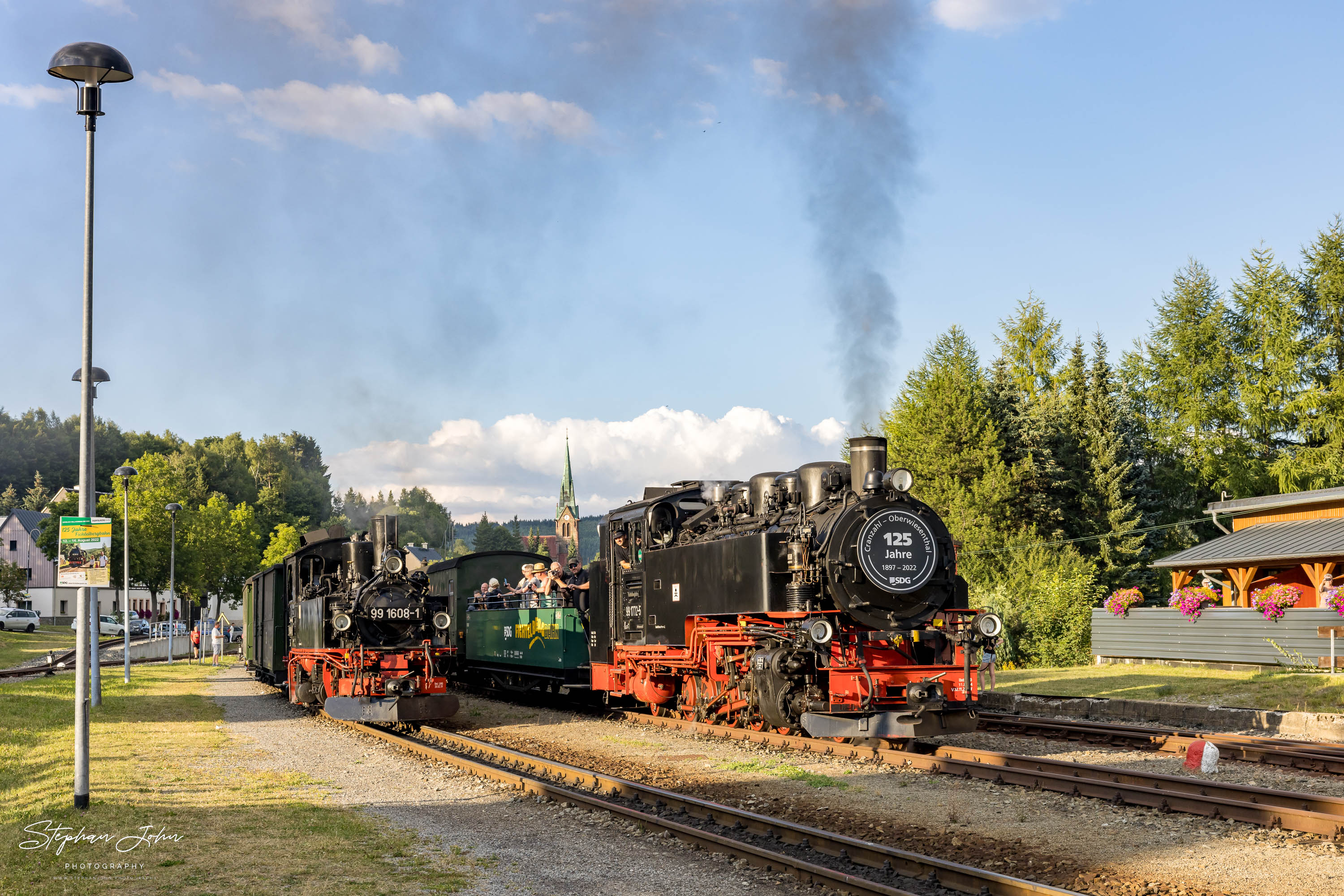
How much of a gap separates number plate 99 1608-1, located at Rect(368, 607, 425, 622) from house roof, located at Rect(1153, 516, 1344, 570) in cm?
1778

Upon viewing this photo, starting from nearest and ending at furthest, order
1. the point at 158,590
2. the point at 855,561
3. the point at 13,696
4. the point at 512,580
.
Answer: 1. the point at 855,561
2. the point at 13,696
3. the point at 512,580
4. the point at 158,590

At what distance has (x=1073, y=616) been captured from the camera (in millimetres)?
28875

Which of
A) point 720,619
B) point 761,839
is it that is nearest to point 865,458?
point 720,619

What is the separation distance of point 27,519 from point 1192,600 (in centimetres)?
7672

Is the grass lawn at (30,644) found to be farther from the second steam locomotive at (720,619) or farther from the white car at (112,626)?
the second steam locomotive at (720,619)

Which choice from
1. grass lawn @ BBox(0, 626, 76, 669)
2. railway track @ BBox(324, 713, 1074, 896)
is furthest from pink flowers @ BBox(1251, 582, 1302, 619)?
grass lawn @ BBox(0, 626, 76, 669)

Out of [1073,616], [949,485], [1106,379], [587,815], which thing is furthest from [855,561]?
[1106,379]

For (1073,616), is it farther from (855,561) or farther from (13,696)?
(13,696)

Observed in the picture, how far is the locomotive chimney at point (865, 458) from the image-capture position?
12.6 metres

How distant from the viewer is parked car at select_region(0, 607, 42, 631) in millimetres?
54625

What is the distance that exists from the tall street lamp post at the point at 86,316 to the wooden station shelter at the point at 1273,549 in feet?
72.2

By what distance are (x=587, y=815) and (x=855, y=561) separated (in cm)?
417

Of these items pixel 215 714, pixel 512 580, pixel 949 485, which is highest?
pixel 949 485

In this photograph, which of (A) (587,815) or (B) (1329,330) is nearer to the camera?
(A) (587,815)
